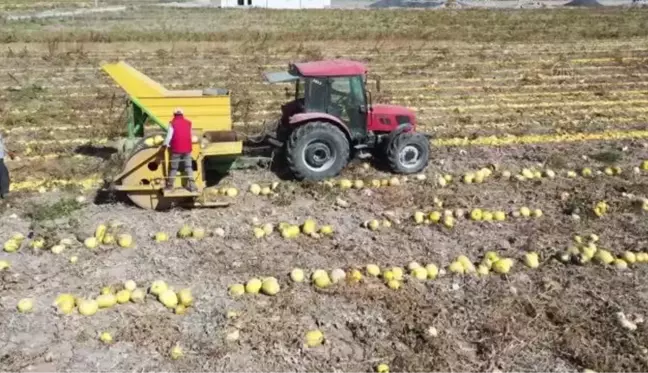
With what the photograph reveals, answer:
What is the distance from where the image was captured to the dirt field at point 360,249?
6020 millimetres

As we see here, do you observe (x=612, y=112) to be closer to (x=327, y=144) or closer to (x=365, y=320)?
(x=327, y=144)

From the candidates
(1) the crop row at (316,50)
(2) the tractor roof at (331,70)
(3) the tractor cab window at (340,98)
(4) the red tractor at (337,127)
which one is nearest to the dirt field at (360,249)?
(4) the red tractor at (337,127)

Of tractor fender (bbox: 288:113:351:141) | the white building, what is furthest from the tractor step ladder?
the white building

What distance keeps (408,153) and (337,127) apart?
1.22 meters

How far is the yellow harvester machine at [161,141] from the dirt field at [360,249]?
1.04 ft

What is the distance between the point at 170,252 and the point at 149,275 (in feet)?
1.86

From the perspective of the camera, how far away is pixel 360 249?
7.93 meters

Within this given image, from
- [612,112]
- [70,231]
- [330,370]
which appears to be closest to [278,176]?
[70,231]

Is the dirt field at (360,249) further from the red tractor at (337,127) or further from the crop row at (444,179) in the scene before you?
the red tractor at (337,127)

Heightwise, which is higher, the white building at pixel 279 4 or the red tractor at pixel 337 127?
the white building at pixel 279 4

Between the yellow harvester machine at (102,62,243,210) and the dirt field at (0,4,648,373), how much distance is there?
316 mm

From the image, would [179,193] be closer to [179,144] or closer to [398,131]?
[179,144]

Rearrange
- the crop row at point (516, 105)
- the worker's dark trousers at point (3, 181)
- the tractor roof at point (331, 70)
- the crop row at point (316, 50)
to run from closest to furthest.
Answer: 1. the worker's dark trousers at point (3, 181)
2. the tractor roof at point (331, 70)
3. the crop row at point (516, 105)
4. the crop row at point (316, 50)

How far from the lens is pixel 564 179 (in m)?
10.5
